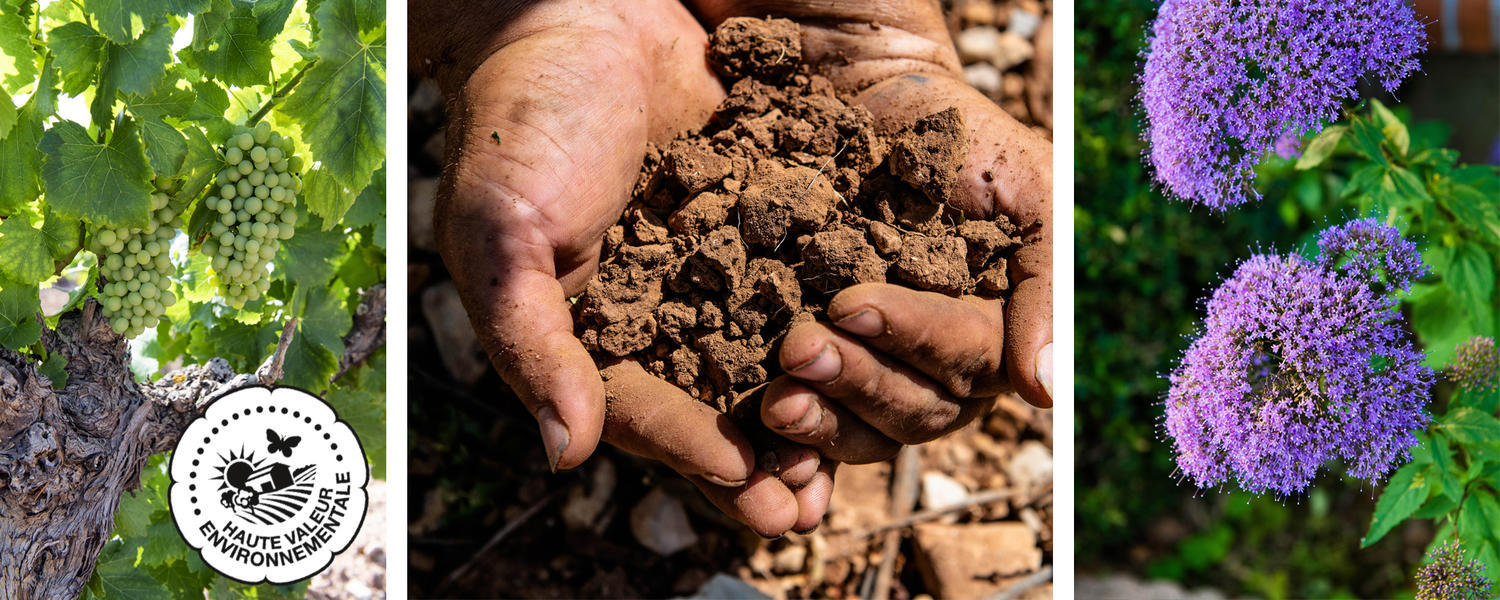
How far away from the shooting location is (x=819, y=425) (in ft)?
3.04

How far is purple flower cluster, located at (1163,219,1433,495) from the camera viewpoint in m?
0.86

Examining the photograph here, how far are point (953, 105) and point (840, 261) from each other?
0.95 ft

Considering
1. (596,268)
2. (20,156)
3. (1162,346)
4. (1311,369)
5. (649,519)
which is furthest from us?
(649,519)

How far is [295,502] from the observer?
1082mm

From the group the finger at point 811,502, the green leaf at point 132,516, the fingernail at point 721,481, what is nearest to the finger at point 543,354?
the fingernail at point 721,481

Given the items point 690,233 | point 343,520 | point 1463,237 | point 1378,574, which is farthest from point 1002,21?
point 343,520

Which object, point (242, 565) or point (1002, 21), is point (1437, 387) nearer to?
point (1002, 21)

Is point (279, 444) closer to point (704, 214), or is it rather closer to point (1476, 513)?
point (704, 214)

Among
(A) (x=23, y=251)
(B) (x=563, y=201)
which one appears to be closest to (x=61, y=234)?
(A) (x=23, y=251)

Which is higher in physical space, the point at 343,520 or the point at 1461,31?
the point at 1461,31

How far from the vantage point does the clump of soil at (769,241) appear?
3.14ft

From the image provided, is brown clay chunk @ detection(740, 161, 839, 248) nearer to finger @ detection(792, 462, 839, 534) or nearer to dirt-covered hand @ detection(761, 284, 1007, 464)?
dirt-covered hand @ detection(761, 284, 1007, 464)

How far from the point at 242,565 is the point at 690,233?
26.9 inches

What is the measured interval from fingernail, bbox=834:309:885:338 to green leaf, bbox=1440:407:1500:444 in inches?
23.5
